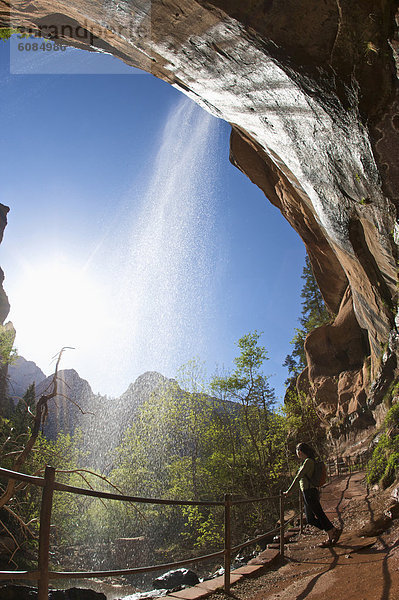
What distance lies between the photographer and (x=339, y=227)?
8.22 metres

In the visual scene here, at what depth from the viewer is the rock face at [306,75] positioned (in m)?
4.65

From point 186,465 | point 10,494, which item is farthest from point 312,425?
point 10,494

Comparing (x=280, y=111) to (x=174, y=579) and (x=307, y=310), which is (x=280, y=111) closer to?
(x=174, y=579)

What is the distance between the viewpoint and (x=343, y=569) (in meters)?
4.18

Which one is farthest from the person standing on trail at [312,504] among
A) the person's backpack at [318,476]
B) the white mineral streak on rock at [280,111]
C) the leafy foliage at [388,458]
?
the white mineral streak on rock at [280,111]

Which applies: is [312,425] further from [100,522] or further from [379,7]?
[379,7]

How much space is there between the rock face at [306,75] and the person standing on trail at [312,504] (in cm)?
436

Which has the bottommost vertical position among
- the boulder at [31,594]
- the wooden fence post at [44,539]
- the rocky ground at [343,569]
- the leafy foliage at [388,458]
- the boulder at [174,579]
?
the boulder at [174,579]

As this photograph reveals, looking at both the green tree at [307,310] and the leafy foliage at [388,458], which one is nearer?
the leafy foliage at [388,458]

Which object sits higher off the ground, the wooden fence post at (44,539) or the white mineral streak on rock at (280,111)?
the white mineral streak on rock at (280,111)

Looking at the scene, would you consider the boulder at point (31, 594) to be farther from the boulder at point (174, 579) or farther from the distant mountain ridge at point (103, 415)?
the distant mountain ridge at point (103, 415)

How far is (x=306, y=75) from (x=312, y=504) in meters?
6.42

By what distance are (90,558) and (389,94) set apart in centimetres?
3078

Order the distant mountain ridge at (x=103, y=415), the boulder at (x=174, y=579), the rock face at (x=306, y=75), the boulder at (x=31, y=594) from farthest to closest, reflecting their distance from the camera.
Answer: the distant mountain ridge at (x=103, y=415) → the boulder at (x=174, y=579) → the boulder at (x=31, y=594) → the rock face at (x=306, y=75)
